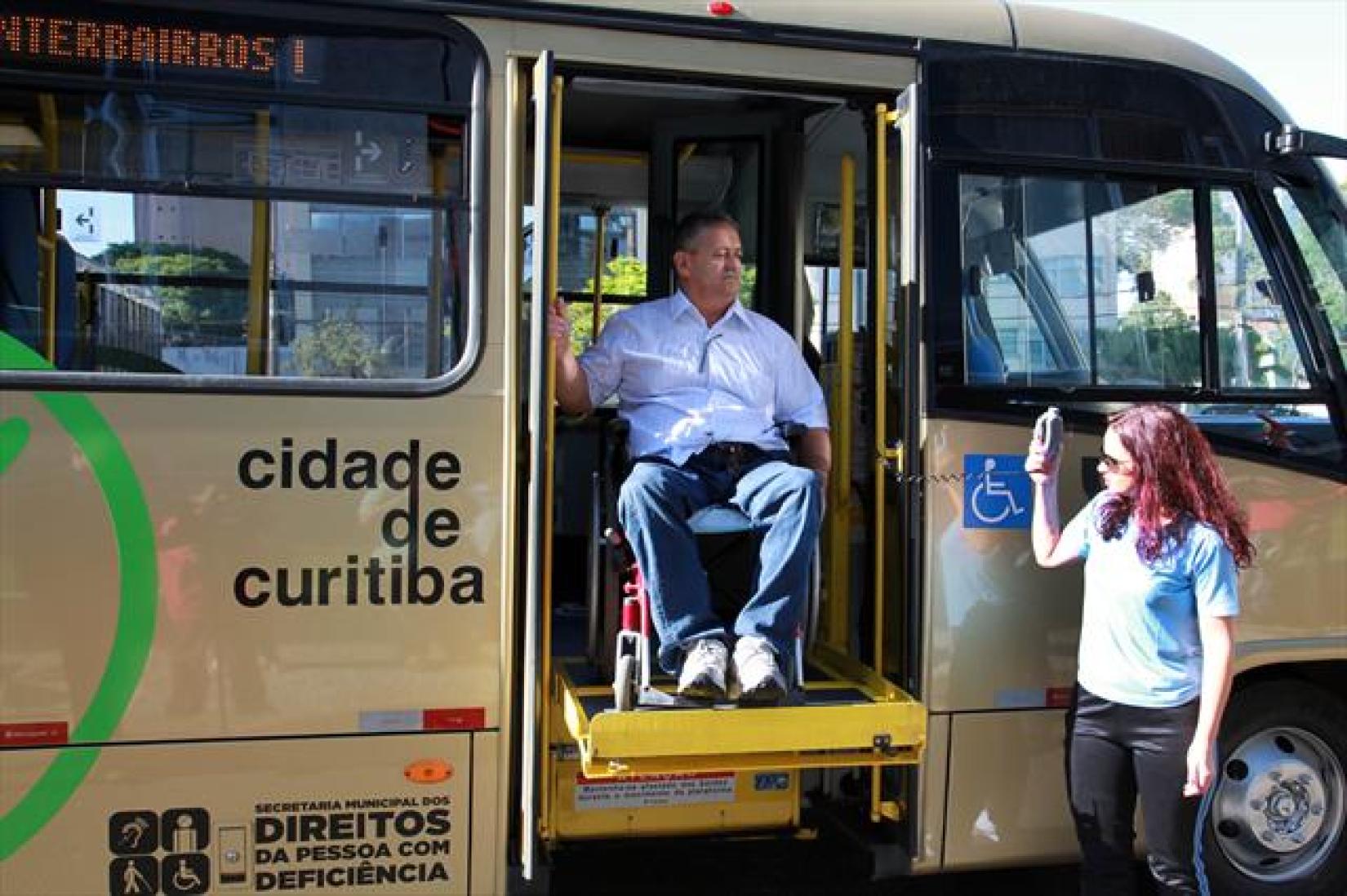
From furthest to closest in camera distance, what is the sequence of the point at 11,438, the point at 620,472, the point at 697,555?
the point at 620,472 → the point at 697,555 → the point at 11,438

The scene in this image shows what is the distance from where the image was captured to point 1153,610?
3.42 meters

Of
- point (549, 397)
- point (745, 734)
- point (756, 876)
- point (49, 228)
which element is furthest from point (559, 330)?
point (756, 876)

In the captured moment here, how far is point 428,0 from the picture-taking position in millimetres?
3498

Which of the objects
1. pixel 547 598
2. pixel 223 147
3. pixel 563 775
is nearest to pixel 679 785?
pixel 563 775

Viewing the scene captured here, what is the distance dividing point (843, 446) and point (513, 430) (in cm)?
128

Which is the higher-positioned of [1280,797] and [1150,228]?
[1150,228]

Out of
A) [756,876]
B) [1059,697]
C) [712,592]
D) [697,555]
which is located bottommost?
[756,876]

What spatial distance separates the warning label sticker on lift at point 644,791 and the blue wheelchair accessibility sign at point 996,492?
3.70 ft

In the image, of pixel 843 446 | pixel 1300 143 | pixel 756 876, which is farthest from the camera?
pixel 756 876

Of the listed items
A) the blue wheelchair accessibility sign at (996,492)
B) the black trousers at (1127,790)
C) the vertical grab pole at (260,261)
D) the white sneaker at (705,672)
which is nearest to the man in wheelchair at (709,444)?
the white sneaker at (705,672)

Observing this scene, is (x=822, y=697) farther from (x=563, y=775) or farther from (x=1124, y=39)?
(x=1124, y=39)

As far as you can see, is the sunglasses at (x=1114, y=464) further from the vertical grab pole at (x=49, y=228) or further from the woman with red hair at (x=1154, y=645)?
the vertical grab pole at (x=49, y=228)

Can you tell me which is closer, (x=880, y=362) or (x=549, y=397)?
(x=549, y=397)

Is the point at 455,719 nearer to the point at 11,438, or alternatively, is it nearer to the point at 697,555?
the point at 697,555
